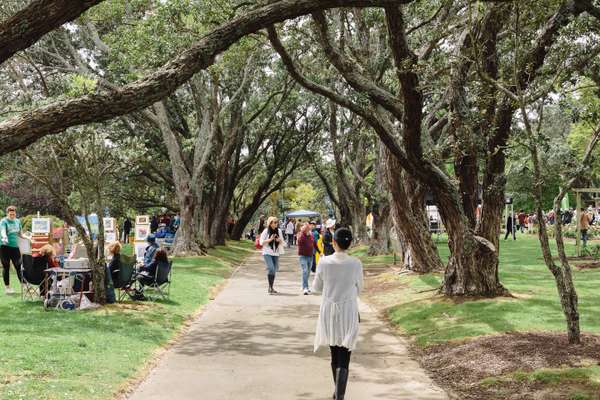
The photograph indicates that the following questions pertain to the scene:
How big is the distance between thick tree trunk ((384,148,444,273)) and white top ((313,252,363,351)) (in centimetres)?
974

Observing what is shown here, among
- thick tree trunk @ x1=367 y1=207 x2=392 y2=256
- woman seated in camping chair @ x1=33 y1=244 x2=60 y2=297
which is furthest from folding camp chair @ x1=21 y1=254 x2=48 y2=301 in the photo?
thick tree trunk @ x1=367 y1=207 x2=392 y2=256

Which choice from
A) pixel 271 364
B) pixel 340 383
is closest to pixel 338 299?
pixel 340 383

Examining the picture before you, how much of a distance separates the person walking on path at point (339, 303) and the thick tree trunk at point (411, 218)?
31.9ft

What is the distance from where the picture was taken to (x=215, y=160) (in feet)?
111

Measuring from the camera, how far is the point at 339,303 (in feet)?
21.3

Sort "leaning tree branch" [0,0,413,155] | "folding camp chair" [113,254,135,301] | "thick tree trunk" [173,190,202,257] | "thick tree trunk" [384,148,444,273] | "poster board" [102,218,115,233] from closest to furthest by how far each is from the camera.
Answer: "leaning tree branch" [0,0,413,155] → "folding camp chair" [113,254,135,301] → "thick tree trunk" [384,148,444,273] → "poster board" [102,218,115,233] → "thick tree trunk" [173,190,202,257]

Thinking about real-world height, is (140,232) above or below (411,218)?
below

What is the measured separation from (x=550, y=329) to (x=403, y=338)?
210 cm

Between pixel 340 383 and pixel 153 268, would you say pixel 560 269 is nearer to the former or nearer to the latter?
pixel 340 383

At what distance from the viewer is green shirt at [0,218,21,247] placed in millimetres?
13297

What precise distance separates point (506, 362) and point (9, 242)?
1002 cm

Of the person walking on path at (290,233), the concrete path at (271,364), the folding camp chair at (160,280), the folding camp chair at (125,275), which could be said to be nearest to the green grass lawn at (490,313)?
the concrete path at (271,364)

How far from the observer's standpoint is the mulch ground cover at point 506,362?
6730 mm

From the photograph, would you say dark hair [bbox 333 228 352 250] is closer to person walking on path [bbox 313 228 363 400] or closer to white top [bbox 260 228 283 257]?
person walking on path [bbox 313 228 363 400]
